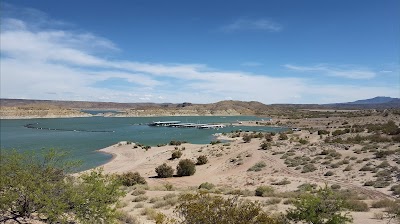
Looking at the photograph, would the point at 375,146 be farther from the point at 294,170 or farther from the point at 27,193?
the point at 27,193

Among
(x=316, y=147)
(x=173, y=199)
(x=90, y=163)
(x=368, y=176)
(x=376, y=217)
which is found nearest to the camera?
(x=376, y=217)

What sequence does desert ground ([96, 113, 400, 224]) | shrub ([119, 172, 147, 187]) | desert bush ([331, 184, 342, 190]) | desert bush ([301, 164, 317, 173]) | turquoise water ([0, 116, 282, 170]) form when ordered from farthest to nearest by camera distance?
turquoise water ([0, 116, 282, 170]), desert bush ([301, 164, 317, 173]), shrub ([119, 172, 147, 187]), desert bush ([331, 184, 342, 190]), desert ground ([96, 113, 400, 224])

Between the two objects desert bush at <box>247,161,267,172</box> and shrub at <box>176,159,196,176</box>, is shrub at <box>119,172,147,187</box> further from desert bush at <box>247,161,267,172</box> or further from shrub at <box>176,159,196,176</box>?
desert bush at <box>247,161,267,172</box>

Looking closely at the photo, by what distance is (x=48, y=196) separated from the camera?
33.3 ft

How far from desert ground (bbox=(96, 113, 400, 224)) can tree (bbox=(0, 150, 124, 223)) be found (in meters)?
3.76

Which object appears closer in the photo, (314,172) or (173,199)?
(173,199)

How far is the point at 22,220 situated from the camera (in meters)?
10.5

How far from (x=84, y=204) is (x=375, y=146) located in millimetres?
32112

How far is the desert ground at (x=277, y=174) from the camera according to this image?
17.1 metres

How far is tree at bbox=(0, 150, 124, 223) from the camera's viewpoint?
9922mm

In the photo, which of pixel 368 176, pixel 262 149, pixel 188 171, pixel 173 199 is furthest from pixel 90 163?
pixel 368 176

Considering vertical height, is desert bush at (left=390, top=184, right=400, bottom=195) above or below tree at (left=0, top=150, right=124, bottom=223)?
below

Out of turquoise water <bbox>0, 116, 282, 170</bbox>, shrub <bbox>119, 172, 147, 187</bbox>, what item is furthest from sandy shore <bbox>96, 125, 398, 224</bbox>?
turquoise water <bbox>0, 116, 282, 170</bbox>

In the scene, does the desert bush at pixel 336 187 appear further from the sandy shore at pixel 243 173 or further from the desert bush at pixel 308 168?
the desert bush at pixel 308 168
